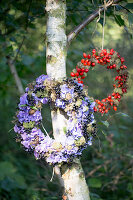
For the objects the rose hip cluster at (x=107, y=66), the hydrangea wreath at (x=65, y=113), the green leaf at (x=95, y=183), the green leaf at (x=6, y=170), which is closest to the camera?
the hydrangea wreath at (x=65, y=113)

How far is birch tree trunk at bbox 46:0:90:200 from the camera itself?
148 centimetres

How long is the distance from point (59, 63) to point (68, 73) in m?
2.24

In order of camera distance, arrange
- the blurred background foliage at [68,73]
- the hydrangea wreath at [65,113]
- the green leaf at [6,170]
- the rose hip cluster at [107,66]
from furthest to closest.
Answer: the green leaf at [6,170]
the blurred background foliage at [68,73]
the rose hip cluster at [107,66]
the hydrangea wreath at [65,113]

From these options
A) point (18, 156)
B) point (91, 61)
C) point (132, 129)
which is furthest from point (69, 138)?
point (18, 156)

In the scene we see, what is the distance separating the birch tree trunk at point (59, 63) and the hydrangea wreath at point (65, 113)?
0.22 feet

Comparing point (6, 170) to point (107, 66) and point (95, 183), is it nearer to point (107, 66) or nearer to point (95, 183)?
point (95, 183)

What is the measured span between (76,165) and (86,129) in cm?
25

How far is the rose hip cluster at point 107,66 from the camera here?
5.34 feet

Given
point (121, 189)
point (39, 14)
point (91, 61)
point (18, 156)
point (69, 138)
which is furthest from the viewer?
point (18, 156)

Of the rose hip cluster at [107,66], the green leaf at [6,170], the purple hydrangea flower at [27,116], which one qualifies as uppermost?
the rose hip cluster at [107,66]

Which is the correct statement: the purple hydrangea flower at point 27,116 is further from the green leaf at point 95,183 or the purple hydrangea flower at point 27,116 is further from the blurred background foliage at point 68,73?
the green leaf at point 95,183

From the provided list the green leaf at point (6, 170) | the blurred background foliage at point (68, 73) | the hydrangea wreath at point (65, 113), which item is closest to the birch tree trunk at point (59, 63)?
the hydrangea wreath at point (65, 113)

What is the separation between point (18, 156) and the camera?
18.2 ft

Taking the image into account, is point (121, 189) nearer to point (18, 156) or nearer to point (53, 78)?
point (53, 78)
